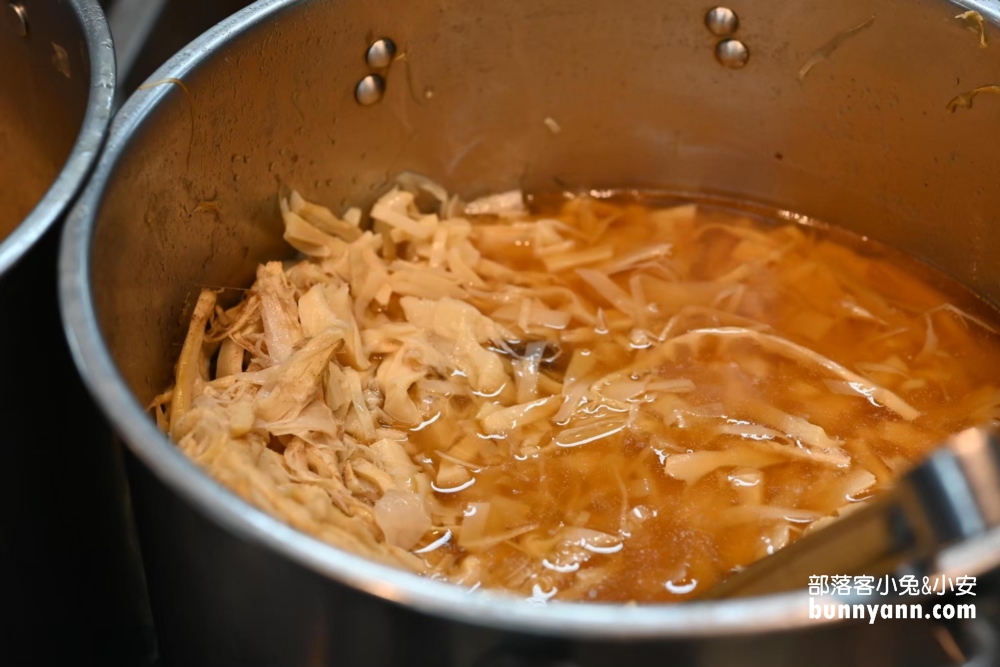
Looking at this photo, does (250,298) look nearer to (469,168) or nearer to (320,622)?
(469,168)

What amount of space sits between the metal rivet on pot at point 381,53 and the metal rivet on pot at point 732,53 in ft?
2.29

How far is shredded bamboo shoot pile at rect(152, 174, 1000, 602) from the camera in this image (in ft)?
5.20

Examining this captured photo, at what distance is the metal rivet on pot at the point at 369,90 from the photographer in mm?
1966

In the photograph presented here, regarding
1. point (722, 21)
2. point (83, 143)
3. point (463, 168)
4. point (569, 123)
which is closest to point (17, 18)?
point (83, 143)

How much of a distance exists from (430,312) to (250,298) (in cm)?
35

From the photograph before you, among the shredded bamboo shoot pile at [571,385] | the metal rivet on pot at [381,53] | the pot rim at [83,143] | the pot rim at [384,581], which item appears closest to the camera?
the pot rim at [384,581]

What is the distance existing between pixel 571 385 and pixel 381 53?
75cm

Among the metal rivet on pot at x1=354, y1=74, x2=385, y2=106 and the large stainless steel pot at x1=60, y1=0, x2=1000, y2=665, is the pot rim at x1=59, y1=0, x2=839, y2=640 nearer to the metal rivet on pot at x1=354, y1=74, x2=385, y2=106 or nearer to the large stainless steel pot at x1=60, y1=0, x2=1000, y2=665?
the large stainless steel pot at x1=60, y1=0, x2=1000, y2=665

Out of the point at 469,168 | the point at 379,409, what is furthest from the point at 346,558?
the point at 469,168

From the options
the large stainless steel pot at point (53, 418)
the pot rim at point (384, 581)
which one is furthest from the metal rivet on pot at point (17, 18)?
the pot rim at point (384, 581)

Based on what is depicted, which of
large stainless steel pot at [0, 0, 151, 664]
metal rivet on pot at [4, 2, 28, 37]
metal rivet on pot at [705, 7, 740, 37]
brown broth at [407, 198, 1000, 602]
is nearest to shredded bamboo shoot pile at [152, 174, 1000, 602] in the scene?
brown broth at [407, 198, 1000, 602]

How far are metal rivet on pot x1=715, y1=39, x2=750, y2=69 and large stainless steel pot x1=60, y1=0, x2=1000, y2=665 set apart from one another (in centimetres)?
1

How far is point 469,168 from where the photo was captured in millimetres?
2258

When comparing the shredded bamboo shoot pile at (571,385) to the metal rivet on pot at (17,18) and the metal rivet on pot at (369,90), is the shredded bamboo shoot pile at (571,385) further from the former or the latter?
the metal rivet on pot at (17,18)
